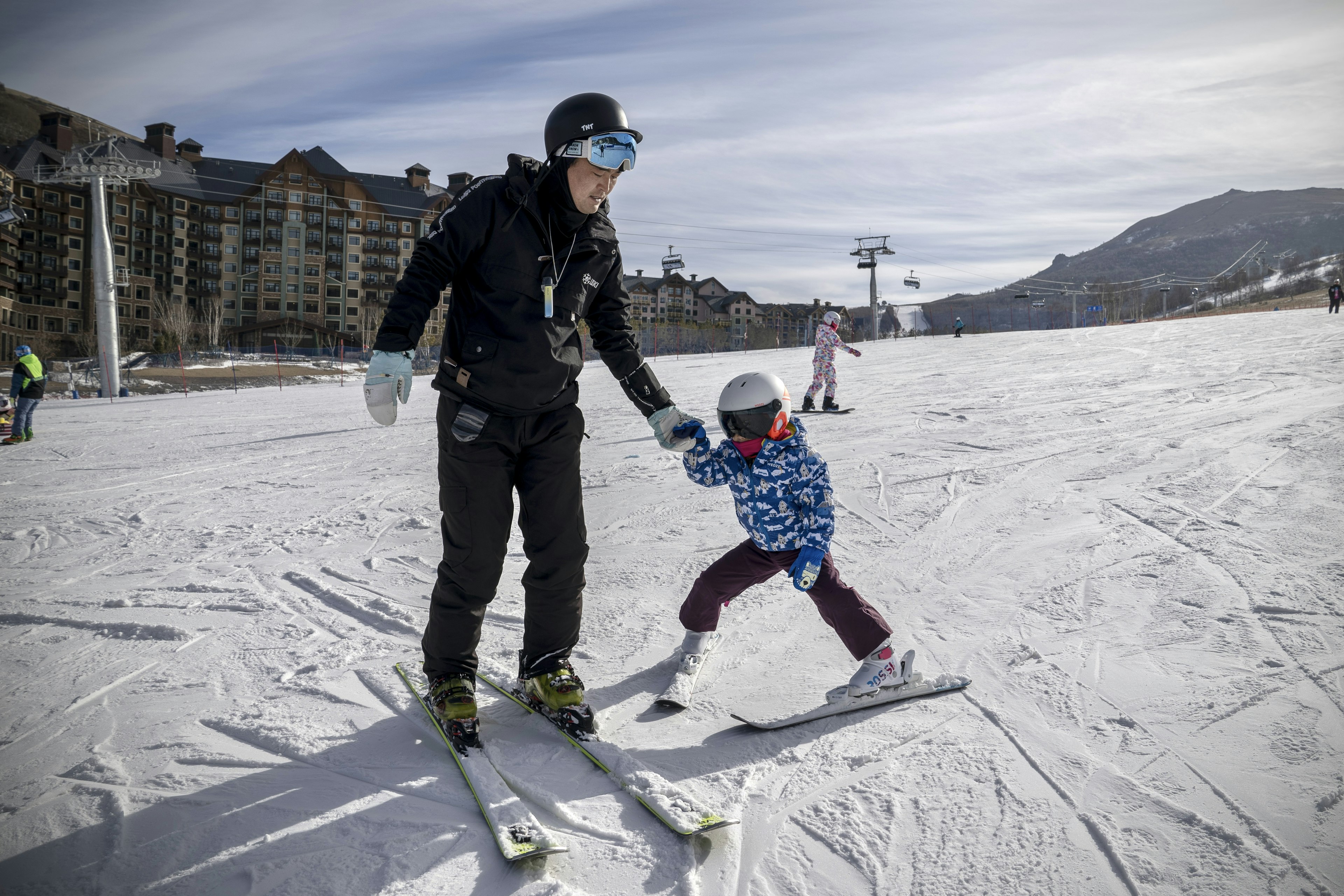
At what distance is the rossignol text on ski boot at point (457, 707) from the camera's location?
7.92 ft

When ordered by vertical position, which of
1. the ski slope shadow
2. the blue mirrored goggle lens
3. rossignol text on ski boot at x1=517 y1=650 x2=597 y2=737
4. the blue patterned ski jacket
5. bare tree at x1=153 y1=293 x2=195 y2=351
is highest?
bare tree at x1=153 y1=293 x2=195 y2=351

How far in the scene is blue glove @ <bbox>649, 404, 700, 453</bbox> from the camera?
9.38ft

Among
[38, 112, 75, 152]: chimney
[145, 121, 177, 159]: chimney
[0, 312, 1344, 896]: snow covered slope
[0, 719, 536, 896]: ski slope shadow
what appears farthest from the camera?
[145, 121, 177, 159]: chimney

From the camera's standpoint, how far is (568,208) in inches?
99.3

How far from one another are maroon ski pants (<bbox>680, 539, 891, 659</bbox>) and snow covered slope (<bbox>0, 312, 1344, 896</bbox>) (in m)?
0.26

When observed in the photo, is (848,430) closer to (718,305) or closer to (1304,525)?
(1304,525)

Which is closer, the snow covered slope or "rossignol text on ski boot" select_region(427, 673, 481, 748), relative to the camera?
the snow covered slope

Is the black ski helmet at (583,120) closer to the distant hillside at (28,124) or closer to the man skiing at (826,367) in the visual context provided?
the distant hillside at (28,124)

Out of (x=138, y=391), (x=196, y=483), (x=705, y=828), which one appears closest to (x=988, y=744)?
(x=705, y=828)

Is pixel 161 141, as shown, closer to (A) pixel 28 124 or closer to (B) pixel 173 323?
(B) pixel 173 323

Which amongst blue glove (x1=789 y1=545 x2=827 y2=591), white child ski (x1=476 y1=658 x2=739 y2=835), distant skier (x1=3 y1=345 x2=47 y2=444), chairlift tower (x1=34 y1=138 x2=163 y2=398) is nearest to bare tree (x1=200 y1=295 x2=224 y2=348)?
chairlift tower (x1=34 y1=138 x2=163 y2=398)

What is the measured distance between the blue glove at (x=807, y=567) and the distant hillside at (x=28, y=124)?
2.35m

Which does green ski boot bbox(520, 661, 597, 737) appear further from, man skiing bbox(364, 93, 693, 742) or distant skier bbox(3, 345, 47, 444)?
distant skier bbox(3, 345, 47, 444)

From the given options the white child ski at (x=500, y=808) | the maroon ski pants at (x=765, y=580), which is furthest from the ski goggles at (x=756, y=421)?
the white child ski at (x=500, y=808)
